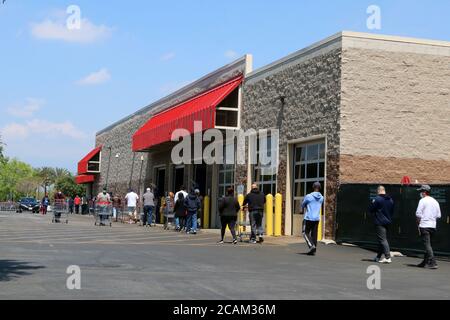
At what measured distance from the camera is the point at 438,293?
10289mm

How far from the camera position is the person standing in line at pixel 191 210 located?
25641 millimetres

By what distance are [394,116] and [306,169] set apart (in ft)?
12.3

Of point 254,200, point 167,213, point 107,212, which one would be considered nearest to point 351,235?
point 254,200

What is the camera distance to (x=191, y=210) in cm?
2573

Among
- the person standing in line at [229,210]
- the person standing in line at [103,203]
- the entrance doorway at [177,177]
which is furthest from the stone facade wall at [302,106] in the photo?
the entrance doorway at [177,177]

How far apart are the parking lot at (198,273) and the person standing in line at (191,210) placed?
6.47 m

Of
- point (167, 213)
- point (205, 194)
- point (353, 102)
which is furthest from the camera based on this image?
point (205, 194)

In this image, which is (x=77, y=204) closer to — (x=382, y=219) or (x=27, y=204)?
(x=27, y=204)

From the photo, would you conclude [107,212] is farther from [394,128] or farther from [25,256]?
[25,256]

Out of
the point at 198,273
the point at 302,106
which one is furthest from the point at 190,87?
the point at 198,273

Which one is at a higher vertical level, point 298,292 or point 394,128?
point 394,128

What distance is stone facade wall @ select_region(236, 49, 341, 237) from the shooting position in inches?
850

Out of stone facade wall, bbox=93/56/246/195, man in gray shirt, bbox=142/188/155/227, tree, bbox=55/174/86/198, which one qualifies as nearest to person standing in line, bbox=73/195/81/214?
stone facade wall, bbox=93/56/246/195

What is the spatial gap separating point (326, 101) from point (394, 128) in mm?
2362
